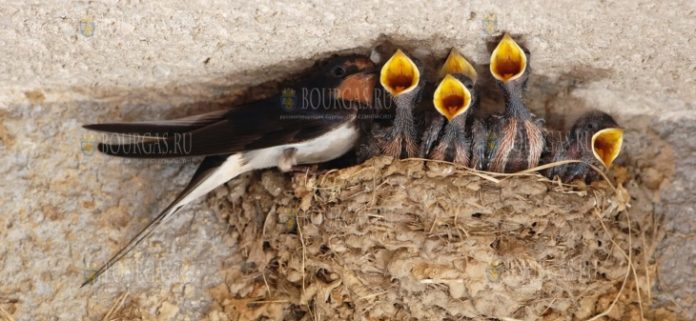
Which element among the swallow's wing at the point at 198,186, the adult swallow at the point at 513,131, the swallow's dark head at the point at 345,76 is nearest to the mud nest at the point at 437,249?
the adult swallow at the point at 513,131

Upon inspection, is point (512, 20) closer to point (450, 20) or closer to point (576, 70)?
point (450, 20)

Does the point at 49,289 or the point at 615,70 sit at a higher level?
the point at 615,70

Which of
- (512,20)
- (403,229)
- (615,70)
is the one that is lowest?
(403,229)

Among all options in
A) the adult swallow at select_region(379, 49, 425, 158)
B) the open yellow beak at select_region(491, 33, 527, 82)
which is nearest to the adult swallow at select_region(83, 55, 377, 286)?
the adult swallow at select_region(379, 49, 425, 158)

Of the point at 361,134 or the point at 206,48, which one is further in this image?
the point at 361,134

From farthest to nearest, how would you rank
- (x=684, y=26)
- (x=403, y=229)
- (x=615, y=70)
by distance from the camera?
(x=615, y=70), (x=403, y=229), (x=684, y=26)

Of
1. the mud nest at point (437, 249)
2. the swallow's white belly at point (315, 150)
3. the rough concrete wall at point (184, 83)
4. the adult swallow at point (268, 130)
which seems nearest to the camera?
the rough concrete wall at point (184, 83)

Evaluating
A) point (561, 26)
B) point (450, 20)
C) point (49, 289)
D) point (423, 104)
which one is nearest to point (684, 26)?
point (561, 26)

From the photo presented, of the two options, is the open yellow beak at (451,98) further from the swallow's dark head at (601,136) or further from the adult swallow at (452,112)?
the swallow's dark head at (601,136)

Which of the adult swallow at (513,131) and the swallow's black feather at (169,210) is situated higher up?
the adult swallow at (513,131)
